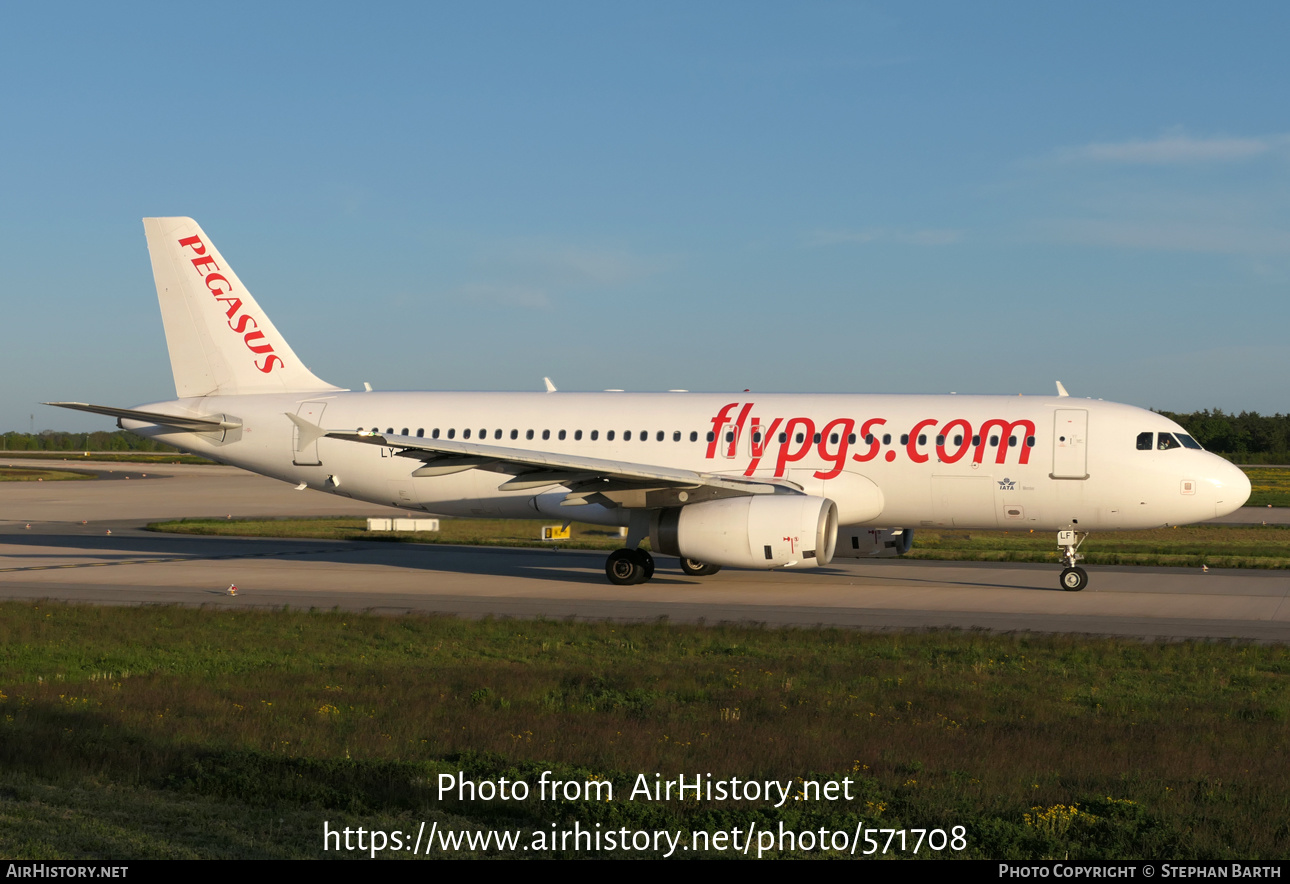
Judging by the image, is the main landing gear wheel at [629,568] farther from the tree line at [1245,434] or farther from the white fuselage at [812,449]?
the tree line at [1245,434]

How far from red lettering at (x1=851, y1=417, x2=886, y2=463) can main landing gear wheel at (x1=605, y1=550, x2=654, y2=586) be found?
16.5ft

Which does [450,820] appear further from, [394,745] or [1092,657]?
[1092,657]

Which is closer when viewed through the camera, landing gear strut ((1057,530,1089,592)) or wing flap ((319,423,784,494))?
wing flap ((319,423,784,494))

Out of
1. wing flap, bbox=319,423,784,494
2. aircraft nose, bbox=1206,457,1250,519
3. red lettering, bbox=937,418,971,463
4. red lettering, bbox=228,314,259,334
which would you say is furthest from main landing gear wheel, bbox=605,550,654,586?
aircraft nose, bbox=1206,457,1250,519

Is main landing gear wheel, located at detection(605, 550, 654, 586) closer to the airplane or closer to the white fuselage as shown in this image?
the airplane

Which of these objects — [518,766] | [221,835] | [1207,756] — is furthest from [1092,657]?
[221,835]

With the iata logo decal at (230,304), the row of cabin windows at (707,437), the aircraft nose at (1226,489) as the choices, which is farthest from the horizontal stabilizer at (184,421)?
the aircraft nose at (1226,489)

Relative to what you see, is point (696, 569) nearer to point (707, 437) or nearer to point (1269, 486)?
point (707, 437)

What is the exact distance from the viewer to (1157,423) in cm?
2505

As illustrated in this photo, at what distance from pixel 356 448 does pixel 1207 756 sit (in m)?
21.6

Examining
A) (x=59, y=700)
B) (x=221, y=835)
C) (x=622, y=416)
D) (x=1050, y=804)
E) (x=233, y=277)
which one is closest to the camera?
(x=221, y=835)

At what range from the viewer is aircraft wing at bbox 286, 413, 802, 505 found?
78.3 ft

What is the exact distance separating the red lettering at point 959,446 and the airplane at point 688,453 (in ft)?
0.15

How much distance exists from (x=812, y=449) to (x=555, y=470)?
223 inches
